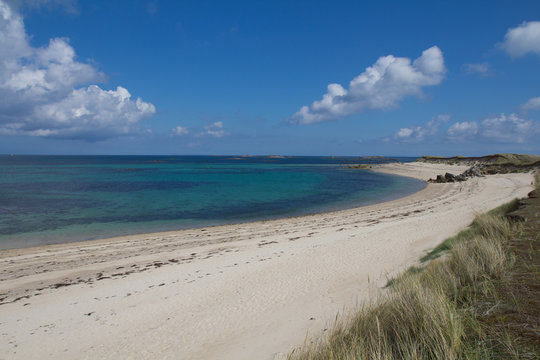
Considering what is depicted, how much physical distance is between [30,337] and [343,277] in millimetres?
7591

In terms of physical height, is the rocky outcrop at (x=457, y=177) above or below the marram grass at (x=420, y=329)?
below

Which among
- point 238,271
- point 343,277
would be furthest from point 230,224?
point 343,277

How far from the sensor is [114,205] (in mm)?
26969

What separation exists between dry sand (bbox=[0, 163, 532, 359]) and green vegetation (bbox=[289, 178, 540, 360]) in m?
1.26

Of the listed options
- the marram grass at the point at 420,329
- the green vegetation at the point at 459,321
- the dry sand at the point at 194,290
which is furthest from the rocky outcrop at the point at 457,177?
the marram grass at the point at 420,329

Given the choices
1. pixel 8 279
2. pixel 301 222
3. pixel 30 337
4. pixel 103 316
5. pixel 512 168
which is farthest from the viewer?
pixel 512 168

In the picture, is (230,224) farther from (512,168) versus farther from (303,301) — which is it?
(512,168)

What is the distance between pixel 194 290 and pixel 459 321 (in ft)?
21.3

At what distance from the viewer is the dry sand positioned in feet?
18.3

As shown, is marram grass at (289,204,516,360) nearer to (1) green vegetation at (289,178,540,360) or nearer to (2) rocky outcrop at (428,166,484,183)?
(1) green vegetation at (289,178,540,360)

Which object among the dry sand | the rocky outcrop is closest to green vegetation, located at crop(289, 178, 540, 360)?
the dry sand

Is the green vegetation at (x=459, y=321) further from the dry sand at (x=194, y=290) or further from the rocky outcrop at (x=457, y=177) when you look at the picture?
the rocky outcrop at (x=457, y=177)

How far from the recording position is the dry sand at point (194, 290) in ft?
18.3

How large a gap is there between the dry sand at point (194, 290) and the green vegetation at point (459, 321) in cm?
126
